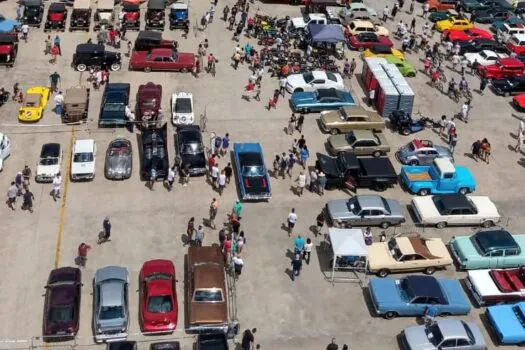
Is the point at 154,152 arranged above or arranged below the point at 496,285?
above

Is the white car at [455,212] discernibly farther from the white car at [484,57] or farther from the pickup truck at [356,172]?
the white car at [484,57]

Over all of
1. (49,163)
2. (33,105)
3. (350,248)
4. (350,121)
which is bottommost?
(350,248)

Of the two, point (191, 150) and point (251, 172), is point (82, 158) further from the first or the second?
point (251, 172)

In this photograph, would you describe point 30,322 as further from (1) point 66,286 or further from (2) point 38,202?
(2) point 38,202

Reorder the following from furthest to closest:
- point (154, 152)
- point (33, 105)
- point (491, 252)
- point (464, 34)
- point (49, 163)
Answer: point (464, 34), point (33, 105), point (154, 152), point (49, 163), point (491, 252)

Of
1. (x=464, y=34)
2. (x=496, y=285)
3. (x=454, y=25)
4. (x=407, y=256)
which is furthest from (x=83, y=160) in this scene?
(x=454, y=25)

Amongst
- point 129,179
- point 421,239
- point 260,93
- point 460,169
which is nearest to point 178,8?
point 260,93

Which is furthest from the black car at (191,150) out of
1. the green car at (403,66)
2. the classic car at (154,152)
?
the green car at (403,66)
